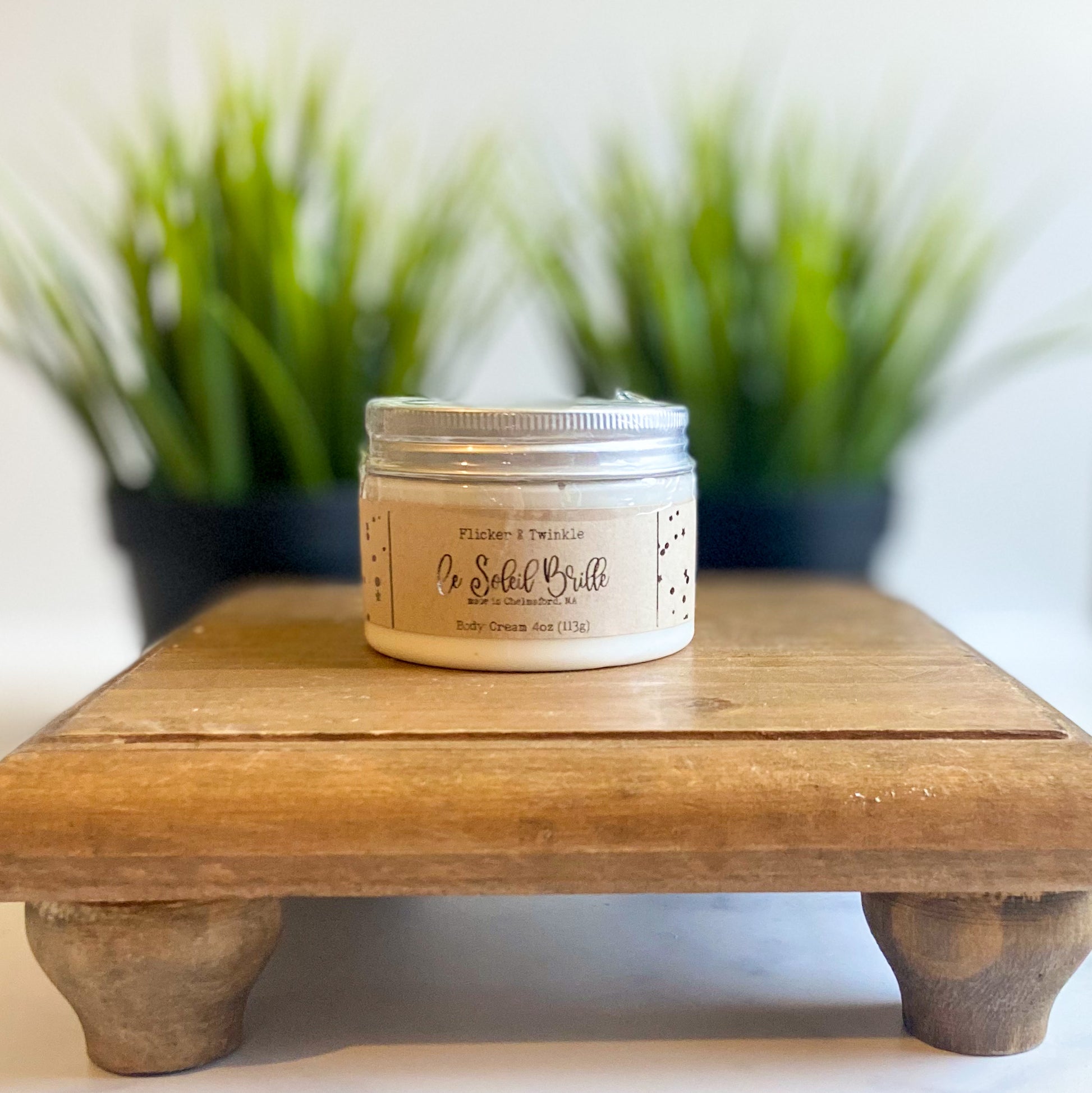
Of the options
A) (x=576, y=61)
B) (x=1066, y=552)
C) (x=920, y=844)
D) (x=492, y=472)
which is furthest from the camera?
(x=1066, y=552)

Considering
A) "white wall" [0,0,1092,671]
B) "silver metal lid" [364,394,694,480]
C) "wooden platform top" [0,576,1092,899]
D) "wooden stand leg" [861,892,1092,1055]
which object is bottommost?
"wooden stand leg" [861,892,1092,1055]

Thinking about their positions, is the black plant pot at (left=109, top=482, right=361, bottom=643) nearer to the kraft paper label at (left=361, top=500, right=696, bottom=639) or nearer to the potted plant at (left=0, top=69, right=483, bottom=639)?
the potted plant at (left=0, top=69, right=483, bottom=639)

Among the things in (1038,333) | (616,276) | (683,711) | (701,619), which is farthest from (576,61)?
(683,711)

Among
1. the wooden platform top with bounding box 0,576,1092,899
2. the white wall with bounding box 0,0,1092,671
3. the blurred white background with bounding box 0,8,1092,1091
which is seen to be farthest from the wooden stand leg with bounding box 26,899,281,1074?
the white wall with bounding box 0,0,1092,671

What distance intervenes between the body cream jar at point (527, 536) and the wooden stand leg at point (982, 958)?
6.2 inches

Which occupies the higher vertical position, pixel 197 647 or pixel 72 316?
pixel 72 316

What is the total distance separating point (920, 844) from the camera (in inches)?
15.0

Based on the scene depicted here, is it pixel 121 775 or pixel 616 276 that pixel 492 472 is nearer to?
pixel 121 775

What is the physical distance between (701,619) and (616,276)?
0.29 meters

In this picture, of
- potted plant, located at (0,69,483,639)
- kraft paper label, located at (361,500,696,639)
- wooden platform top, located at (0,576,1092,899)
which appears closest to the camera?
wooden platform top, located at (0,576,1092,899)

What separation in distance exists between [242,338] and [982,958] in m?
0.52

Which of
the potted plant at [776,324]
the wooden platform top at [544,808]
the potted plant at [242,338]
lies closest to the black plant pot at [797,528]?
the potted plant at [776,324]

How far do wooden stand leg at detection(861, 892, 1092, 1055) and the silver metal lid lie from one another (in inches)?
7.9

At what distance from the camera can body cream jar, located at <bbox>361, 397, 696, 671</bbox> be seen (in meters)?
0.49
